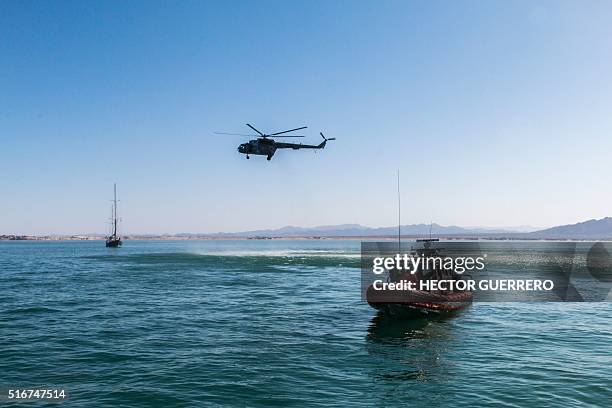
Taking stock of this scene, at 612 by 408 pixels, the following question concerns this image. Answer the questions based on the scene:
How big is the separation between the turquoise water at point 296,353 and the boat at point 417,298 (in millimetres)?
921

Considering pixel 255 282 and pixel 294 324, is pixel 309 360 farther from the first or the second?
pixel 255 282

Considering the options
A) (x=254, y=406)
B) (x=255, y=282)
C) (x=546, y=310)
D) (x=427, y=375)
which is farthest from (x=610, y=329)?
(x=255, y=282)

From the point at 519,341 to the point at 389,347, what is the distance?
760cm

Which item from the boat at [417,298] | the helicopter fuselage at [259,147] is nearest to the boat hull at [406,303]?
the boat at [417,298]

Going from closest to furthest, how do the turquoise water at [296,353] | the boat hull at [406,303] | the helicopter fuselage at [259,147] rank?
the turquoise water at [296,353], the boat hull at [406,303], the helicopter fuselage at [259,147]

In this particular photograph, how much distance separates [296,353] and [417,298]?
11.5 meters

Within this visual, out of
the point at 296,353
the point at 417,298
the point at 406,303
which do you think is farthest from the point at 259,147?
the point at 296,353

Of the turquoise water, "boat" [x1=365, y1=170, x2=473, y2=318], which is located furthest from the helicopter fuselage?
"boat" [x1=365, y1=170, x2=473, y2=318]

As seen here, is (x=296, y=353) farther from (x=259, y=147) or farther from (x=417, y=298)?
(x=259, y=147)

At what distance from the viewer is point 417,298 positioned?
30.2 meters

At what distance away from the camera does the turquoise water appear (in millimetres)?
16422

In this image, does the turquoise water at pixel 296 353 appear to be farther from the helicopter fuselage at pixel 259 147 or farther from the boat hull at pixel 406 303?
the helicopter fuselage at pixel 259 147

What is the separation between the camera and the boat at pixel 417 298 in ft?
97.8

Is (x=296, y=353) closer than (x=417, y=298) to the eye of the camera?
Yes
